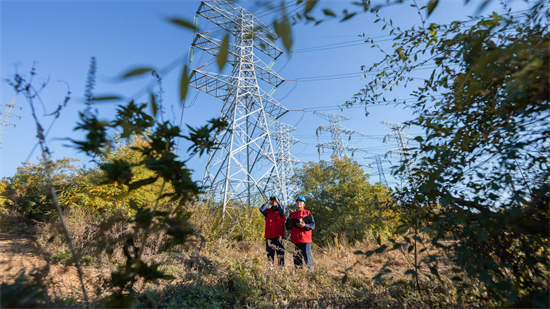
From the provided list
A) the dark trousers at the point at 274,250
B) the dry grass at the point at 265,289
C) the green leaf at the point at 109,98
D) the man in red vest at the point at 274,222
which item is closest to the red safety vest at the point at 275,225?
the man in red vest at the point at 274,222

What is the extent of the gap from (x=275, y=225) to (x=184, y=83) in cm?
456

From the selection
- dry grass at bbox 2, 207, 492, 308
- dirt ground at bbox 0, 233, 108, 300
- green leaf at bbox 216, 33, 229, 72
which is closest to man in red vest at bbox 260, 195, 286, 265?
dry grass at bbox 2, 207, 492, 308

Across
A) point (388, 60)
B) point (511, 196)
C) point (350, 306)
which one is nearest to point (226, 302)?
point (350, 306)

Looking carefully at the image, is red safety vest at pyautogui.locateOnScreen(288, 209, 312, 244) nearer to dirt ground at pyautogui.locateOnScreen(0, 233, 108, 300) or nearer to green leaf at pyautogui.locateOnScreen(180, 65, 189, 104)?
dirt ground at pyautogui.locateOnScreen(0, 233, 108, 300)

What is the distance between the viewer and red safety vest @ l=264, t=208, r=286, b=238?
4.88 metres

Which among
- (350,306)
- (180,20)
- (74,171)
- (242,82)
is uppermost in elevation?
(242,82)

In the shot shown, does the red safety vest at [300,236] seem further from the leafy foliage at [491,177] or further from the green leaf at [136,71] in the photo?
the green leaf at [136,71]

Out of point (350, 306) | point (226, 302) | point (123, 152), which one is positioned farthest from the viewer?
point (123, 152)

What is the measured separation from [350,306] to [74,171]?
9.11 metres

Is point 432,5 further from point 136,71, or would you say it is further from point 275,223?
point 275,223

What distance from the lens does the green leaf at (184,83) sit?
0.64m

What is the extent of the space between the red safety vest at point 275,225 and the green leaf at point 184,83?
4520 mm

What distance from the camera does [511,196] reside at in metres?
1.37

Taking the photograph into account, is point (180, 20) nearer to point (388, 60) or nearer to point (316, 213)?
point (388, 60)
